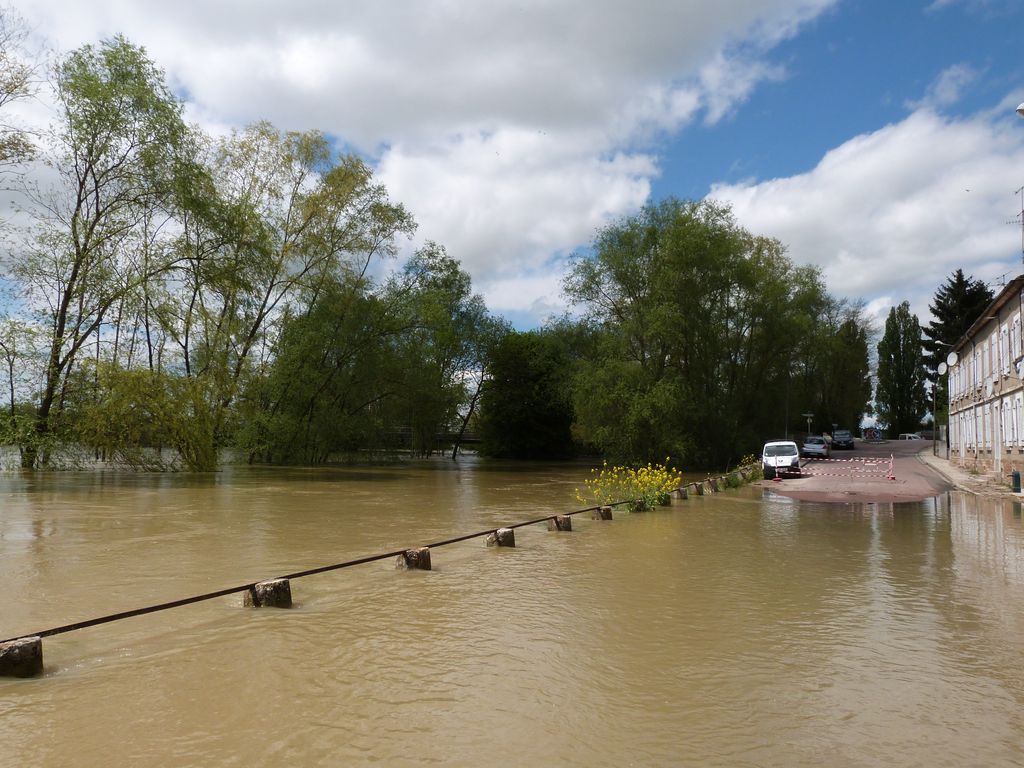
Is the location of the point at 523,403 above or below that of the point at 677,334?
below

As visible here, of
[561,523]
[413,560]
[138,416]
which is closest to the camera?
[413,560]

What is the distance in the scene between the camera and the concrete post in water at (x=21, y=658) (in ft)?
19.6

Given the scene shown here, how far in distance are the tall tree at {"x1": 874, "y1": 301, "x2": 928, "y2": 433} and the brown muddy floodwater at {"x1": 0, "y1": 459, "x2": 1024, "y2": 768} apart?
86.2m

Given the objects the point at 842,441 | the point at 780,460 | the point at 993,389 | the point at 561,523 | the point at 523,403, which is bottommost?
the point at 561,523

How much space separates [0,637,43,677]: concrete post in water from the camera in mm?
5961

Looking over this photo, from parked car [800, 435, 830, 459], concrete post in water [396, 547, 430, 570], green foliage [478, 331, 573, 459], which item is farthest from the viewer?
green foliage [478, 331, 573, 459]

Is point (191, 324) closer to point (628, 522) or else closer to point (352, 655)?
point (628, 522)

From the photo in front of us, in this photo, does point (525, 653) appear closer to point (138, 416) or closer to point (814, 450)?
point (138, 416)

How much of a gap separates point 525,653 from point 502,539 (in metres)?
6.68

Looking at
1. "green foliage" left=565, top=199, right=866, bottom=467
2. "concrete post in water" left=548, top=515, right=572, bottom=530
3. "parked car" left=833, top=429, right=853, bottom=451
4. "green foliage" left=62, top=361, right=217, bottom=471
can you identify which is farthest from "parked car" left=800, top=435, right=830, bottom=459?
"concrete post in water" left=548, top=515, right=572, bottom=530

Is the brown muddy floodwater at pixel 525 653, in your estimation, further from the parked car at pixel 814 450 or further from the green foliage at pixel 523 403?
the green foliage at pixel 523 403

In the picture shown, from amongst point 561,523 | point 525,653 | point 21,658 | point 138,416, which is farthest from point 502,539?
point 138,416

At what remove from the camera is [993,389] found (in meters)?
35.9

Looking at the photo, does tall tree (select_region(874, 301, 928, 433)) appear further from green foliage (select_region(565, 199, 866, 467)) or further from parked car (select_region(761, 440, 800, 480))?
parked car (select_region(761, 440, 800, 480))
